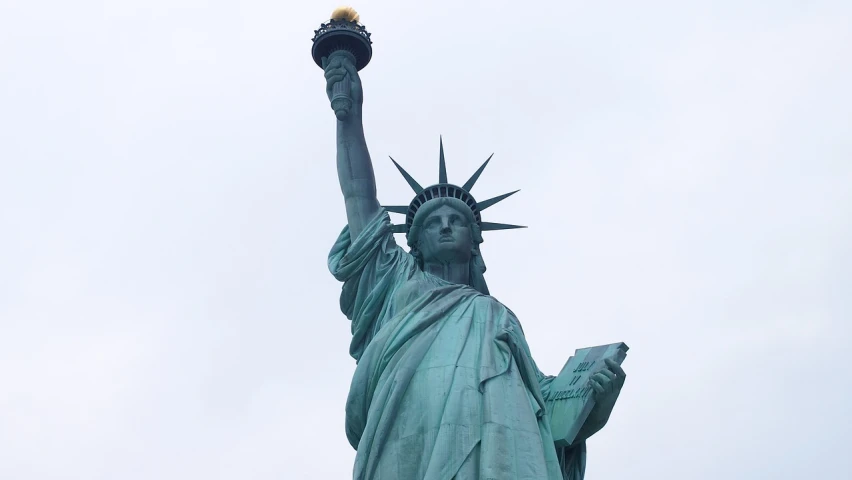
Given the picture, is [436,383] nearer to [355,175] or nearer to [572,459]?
[572,459]

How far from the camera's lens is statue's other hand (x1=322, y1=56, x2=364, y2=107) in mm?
18094

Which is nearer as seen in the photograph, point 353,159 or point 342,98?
point 353,159

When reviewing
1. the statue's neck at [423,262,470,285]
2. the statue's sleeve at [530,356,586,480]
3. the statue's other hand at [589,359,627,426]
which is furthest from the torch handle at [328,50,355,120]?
the statue's other hand at [589,359,627,426]

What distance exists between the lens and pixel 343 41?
1847 centimetres

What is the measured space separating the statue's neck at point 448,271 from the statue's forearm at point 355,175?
1.04 m

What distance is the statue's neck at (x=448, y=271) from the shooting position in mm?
16953

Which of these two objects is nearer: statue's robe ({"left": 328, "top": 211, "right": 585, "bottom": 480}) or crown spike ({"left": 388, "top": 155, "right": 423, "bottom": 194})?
statue's robe ({"left": 328, "top": 211, "right": 585, "bottom": 480})

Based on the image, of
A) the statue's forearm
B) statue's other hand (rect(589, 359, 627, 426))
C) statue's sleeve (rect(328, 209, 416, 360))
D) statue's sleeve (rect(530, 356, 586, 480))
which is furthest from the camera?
the statue's forearm

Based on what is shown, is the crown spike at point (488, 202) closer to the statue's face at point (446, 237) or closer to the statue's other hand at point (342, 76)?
the statue's face at point (446, 237)

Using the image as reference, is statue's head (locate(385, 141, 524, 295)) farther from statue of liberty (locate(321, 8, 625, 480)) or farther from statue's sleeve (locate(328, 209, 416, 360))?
statue's sleeve (locate(328, 209, 416, 360))

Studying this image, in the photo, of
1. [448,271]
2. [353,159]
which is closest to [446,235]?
[448,271]

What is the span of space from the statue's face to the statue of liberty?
1 cm

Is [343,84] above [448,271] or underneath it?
above

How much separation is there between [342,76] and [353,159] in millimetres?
1247
